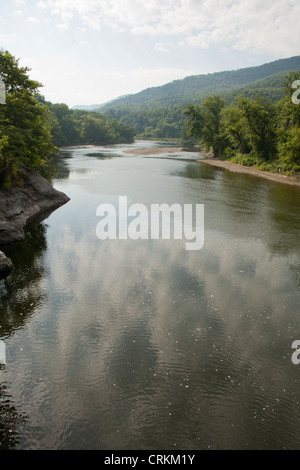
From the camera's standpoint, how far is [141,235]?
22.3 meters

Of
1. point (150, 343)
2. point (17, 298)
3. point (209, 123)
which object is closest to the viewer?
point (150, 343)

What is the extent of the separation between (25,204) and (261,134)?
5198 centimetres

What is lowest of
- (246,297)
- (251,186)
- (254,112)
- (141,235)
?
(246,297)

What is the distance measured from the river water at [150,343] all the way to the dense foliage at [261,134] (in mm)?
31932

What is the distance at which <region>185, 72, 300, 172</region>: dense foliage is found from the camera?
4844cm

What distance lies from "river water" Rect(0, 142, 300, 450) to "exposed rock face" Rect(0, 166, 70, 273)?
145 centimetres

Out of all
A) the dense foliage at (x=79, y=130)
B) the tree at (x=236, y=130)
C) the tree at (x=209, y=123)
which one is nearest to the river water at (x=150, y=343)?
the tree at (x=236, y=130)

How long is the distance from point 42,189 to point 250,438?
28458mm

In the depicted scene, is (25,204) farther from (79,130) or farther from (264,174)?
(79,130)

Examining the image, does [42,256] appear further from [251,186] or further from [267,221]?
[251,186]

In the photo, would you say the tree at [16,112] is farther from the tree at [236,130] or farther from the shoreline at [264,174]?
the tree at [236,130]

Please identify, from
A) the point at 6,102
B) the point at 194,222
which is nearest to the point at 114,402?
the point at 194,222

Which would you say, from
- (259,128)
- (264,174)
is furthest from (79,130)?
(264,174)

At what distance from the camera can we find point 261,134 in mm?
60688
